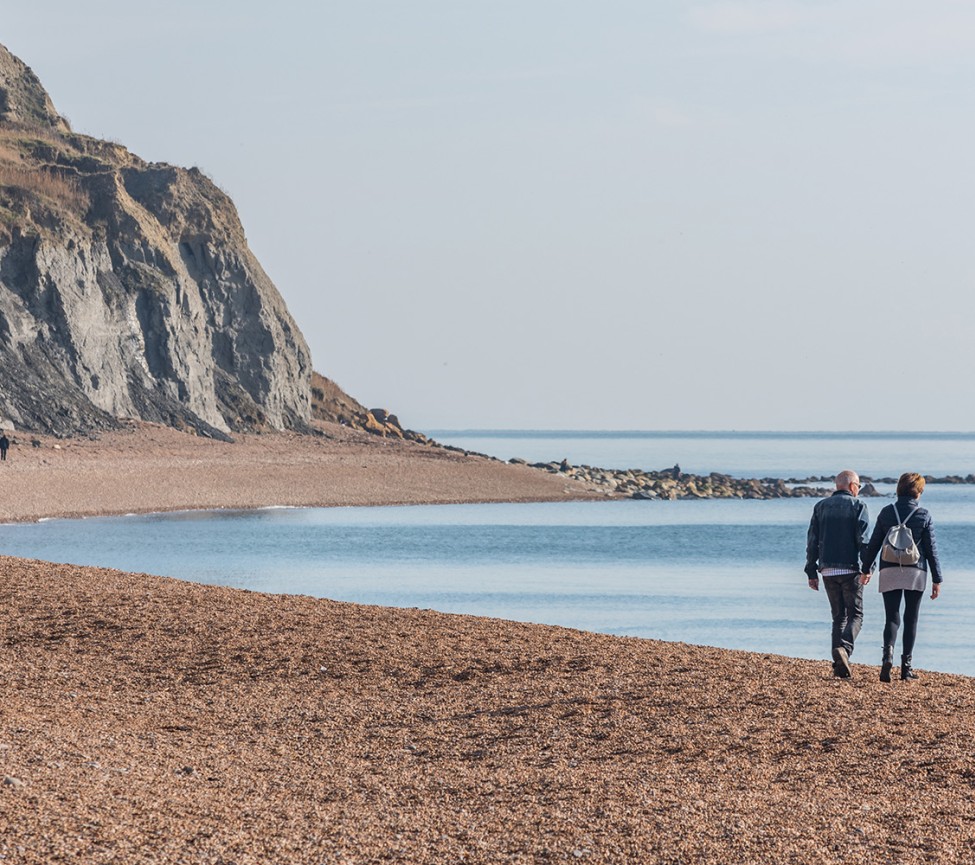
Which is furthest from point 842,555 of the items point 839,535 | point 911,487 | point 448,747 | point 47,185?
point 47,185

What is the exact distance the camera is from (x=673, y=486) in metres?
68.8

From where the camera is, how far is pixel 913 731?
9.53 m

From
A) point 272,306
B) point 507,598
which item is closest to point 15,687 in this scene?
point 507,598

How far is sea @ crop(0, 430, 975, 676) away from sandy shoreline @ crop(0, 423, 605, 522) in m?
1.75

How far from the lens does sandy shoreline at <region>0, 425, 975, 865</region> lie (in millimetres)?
6969

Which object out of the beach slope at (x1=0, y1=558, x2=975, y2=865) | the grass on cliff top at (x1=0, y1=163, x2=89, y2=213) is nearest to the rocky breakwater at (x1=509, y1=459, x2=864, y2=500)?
the grass on cliff top at (x1=0, y1=163, x2=89, y2=213)

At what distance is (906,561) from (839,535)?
1.88ft

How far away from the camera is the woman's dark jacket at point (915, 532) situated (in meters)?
11.3

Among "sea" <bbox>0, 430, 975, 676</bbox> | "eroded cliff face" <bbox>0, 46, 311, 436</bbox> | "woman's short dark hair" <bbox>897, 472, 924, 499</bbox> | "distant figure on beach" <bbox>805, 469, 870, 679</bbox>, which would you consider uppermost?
"eroded cliff face" <bbox>0, 46, 311, 436</bbox>

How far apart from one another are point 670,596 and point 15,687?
14.4 meters

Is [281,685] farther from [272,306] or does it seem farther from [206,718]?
[272,306]

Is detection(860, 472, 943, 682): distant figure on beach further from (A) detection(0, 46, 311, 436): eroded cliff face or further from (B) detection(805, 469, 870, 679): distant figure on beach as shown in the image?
(A) detection(0, 46, 311, 436): eroded cliff face

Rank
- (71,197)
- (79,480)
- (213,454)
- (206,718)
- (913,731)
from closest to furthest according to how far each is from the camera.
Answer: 1. (913,731)
2. (206,718)
3. (79,480)
4. (213,454)
5. (71,197)

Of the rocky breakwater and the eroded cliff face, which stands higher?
the eroded cliff face
